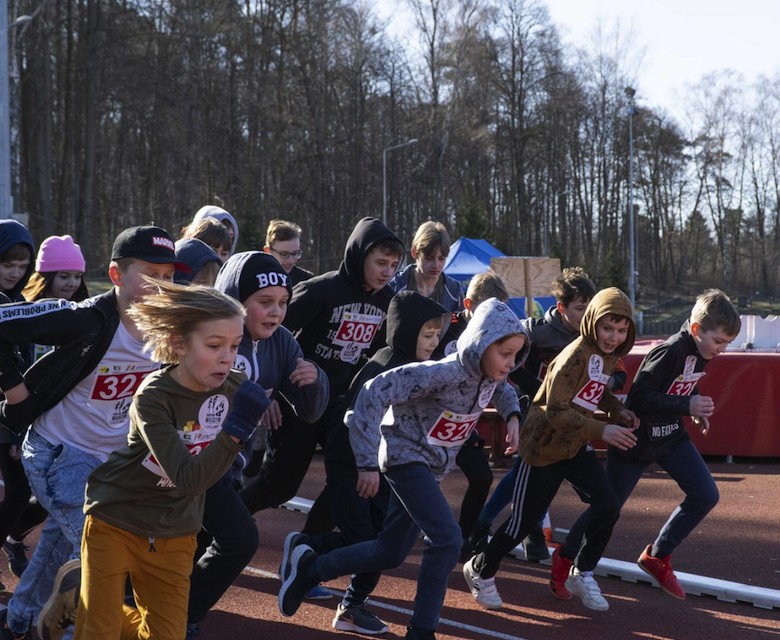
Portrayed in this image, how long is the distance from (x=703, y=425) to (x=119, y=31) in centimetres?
3455

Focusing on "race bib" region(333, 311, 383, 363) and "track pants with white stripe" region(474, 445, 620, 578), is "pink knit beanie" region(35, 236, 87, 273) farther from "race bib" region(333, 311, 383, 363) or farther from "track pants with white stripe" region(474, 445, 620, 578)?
"track pants with white stripe" region(474, 445, 620, 578)

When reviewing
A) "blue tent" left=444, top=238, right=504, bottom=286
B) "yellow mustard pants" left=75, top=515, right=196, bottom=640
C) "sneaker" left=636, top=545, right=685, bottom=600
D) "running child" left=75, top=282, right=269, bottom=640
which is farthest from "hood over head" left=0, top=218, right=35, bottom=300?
"blue tent" left=444, top=238, right=504, bottom=286

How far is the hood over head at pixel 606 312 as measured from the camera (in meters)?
5.49

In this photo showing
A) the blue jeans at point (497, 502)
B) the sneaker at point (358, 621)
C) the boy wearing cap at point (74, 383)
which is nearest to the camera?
the boy wearing cap at point (74, 383)

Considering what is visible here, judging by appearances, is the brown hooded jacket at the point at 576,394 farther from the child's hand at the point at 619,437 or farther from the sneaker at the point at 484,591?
the sneaker at the point at 484,591

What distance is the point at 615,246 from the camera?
59.6 m

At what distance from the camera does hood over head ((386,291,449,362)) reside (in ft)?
16.1

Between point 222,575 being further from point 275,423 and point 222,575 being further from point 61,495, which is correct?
point 275,423

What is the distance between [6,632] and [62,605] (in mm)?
930

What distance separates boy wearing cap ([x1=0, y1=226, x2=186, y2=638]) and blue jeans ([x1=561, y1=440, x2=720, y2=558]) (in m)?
2.87

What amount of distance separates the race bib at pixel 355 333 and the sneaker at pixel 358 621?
1532mm

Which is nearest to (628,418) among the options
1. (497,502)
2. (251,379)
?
(497,502)

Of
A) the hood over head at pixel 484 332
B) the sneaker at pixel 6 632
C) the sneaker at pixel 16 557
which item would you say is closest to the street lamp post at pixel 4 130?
the sneaker at pixel 16 557

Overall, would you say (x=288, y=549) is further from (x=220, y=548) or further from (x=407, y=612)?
(x=220, y=548)
